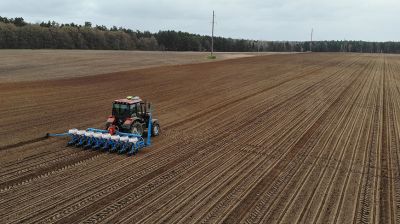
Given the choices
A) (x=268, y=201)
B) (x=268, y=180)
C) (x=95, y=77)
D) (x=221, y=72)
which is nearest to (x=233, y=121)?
(x=268, y=180)

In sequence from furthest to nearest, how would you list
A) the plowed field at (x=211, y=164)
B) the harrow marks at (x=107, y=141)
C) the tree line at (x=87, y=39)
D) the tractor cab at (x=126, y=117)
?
the tree line at (x=87, y=39) < the tractor cab at (x=126, y=117) < the harrow marks at (x=107, y=141) < the plowed field at (x=211, y=164)

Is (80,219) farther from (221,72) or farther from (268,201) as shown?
(221,72)

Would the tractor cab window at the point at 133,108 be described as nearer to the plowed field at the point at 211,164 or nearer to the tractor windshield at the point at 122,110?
the tractor windshield at the point at 122,110

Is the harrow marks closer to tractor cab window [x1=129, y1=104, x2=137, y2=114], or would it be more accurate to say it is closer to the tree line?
tractor cab window [x1=129, y1=104, x2=137, y2=114]

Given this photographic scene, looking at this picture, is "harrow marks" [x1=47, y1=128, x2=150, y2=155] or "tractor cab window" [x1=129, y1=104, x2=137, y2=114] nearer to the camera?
"harrow marks" [x1=47, y1=128, x2=150, y2=155]

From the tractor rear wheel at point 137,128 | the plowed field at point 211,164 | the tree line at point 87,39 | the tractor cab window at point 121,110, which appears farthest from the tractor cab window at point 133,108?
the tree line at point 87,39

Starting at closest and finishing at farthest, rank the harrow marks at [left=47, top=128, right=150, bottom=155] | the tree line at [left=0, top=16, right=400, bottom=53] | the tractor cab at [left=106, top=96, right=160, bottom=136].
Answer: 1. the harrow marks at [left=47, top=128, right=150, bottom=155]
2. the tractor cab at [left=106, top=96, right=160, bottom=136]
3. the tree line at [left=0, top=16, right=400, bottom=53]

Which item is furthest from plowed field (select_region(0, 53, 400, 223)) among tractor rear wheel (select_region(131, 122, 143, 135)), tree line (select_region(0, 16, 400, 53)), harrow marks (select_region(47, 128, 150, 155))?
tree line (select_region(0, 16, 400, 53))
